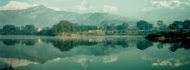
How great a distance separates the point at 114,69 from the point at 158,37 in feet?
191

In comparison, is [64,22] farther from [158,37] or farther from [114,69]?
[114,69]

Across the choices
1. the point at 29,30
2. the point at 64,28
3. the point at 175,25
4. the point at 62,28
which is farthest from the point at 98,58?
the point at 29,30

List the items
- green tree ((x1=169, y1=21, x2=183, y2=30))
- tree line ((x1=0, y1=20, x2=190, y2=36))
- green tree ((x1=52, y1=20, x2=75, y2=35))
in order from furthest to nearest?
green tree ((x1=52, y1=20, x2=75, y2=35)), tree line ((x1=0, y1=20, x2=190, y2=36)), green tree ((x1=169, y1=21, x2=183, y2=30))

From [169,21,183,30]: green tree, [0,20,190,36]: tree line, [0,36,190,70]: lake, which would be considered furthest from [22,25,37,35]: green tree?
[0,36,190,70]: lake

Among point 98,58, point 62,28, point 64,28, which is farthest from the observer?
point 64,28

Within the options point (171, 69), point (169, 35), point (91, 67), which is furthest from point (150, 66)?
point (169, 35)

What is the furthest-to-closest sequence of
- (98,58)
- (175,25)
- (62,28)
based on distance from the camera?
(62,28)
(175,25)
(98,58)

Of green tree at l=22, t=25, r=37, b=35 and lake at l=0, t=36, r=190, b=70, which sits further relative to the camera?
green tree at l=22, t=25, r=37, b=35

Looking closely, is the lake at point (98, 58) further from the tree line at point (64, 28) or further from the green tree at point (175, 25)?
the tree line at point (64, 28)

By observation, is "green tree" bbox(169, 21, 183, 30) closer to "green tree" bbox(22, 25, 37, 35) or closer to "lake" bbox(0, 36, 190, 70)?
"lake" bbox(0, 36, 190, 70)

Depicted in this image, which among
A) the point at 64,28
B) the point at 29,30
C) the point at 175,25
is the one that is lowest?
the point at 29,30

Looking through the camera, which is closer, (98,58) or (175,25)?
(98,58)

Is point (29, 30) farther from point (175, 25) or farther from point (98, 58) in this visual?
point (98, 58)

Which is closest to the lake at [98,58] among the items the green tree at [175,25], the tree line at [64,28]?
the green tree at [175,25]
